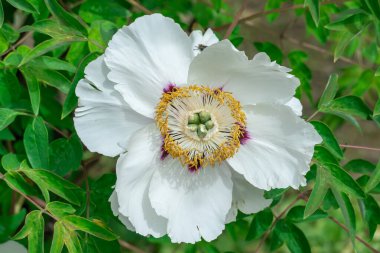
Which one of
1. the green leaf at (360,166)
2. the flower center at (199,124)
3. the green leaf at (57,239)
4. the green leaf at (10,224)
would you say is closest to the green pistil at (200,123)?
the flower center at (199,124)

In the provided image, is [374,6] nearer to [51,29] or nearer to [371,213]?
[371,213]

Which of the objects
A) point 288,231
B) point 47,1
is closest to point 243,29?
point 288,231

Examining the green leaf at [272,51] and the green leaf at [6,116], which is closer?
the green leaf at [6,116]

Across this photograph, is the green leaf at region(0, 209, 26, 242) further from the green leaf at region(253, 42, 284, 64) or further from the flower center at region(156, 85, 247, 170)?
the green leaf at region(253, 42, 284, 64)

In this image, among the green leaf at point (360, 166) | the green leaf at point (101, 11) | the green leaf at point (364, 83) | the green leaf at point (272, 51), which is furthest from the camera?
the green leaf at point (364, 83)

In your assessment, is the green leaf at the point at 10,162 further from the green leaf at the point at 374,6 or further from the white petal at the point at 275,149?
the green leaf at the point at 374,6

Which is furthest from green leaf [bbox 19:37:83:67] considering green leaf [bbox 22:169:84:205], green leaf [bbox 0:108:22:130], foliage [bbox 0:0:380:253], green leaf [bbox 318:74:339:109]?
green leaf [bbox 318:74:339:109]

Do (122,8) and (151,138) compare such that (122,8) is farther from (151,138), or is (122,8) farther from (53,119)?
(151,138)
